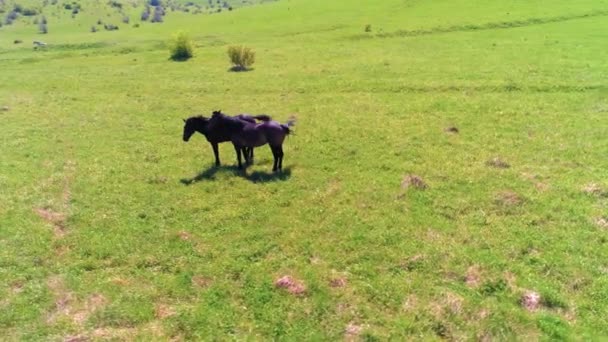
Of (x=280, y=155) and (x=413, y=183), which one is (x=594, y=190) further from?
(x=280, y=155)

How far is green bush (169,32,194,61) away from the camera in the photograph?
50.8 m

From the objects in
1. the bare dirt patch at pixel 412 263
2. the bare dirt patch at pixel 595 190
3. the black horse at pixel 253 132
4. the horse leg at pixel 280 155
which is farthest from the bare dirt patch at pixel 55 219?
the bare dirt patch at pixel 595 190

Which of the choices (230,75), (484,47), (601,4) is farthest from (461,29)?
(230,75)

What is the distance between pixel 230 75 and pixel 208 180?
2354 centimetres

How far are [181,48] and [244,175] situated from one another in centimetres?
3644

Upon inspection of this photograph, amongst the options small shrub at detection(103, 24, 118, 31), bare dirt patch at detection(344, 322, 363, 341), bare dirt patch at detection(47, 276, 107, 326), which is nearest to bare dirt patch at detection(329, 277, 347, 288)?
bare dirt patch at detection(344, 322, 363, 341)

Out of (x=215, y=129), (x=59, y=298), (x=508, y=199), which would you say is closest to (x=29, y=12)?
(x=215, y=129)

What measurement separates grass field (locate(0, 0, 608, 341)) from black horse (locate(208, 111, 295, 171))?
4.14 feet

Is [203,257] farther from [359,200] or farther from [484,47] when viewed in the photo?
[484,47]

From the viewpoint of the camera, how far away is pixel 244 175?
18.6 metres

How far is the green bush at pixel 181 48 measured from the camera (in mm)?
50781

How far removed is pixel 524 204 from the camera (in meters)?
15.6

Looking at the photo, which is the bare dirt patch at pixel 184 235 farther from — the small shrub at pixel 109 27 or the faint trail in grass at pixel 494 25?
the small shrub at pixel 109 27

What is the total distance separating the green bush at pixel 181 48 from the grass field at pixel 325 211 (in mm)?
15689
